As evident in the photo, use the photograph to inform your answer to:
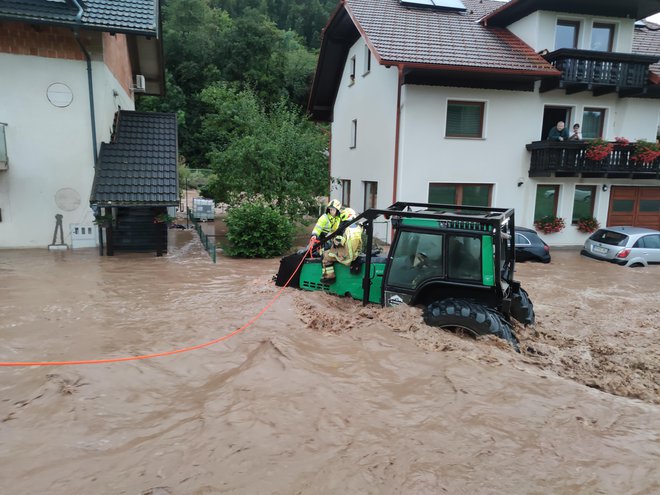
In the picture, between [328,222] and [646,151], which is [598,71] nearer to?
[646,151]

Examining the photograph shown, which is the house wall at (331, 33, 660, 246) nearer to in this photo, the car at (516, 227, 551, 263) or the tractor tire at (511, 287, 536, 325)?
the car at (516, 227, 551, 263)

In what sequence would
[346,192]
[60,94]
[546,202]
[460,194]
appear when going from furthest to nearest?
1. [346,192]
2. [546,202]
3. [460,194]
4. [60,94]

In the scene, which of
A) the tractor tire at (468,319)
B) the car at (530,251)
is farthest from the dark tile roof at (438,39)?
the tractor tire at (468,319)

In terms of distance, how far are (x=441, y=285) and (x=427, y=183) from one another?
10.1 metres

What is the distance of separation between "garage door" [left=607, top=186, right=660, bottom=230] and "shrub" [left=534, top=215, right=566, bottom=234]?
2211mm

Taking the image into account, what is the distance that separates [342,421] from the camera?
Result: 4289 millimetres

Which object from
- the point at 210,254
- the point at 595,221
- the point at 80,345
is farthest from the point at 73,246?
the point at 595,221

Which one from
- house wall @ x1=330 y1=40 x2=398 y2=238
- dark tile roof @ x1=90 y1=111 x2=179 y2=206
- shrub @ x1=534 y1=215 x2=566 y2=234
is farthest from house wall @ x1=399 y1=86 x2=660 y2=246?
dark tile roof @ x1=90 y1=111 x2=179 y2=206

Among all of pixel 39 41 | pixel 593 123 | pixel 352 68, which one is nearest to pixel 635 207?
pixel 593 123

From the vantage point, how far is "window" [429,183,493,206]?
635 inches

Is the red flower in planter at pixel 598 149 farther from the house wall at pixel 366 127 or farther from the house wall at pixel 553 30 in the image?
the house wall at pixel 366 127

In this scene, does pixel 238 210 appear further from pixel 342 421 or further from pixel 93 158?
pixel 342 421

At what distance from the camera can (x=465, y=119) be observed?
1598 cm

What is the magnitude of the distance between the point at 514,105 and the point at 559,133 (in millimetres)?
1671
